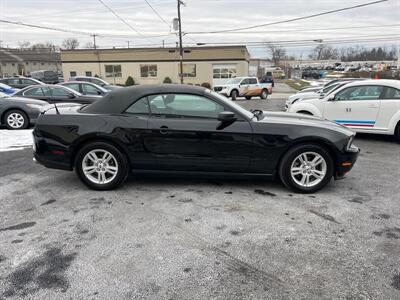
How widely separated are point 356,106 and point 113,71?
38579mm

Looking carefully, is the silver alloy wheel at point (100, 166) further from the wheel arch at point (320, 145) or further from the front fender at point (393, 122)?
the front fender at point (393, 122)

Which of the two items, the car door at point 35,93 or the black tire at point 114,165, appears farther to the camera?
the car door at point 35,93

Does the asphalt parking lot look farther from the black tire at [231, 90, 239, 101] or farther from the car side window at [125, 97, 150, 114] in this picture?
the black tire at [231, 90, 239, 101]

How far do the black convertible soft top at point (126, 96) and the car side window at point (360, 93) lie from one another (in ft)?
17.0

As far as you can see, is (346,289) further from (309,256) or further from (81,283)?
(81,283)

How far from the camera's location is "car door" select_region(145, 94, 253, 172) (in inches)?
171

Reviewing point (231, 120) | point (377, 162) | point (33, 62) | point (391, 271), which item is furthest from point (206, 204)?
point (33, 62)

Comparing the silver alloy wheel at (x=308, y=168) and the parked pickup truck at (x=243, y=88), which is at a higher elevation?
the parked pickup truck at (x=243, y=88)

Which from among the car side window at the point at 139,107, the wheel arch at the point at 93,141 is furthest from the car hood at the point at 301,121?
the wheel arch at the point at 93,141

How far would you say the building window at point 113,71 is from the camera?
42.0 meters

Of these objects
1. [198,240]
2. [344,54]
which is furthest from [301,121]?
[344,54]

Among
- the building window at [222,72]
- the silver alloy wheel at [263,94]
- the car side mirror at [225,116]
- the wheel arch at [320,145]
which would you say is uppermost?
the building window at [222,72]

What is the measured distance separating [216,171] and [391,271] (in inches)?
92.4

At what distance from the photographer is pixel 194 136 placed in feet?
14.2
